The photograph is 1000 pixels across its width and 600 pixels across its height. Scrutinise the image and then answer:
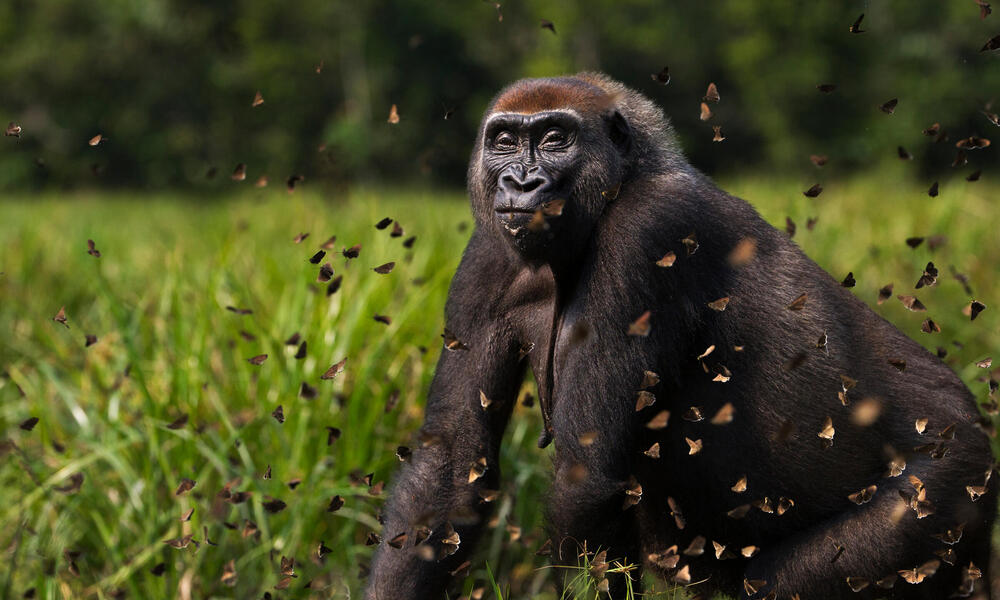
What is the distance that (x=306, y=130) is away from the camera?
131 feet

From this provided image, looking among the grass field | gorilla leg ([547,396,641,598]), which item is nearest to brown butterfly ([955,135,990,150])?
gorilla leg ([547,396,641,598])

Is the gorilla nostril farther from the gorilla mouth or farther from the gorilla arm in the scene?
the gorilla arm

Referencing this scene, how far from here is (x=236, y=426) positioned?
4.91 meters

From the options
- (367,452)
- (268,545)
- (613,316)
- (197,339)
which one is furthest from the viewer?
(197,339)

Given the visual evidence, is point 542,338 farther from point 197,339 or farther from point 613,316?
point 197,339

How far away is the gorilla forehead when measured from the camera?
11.7 ft

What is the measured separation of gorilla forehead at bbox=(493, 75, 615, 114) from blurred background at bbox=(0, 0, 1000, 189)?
98.7 ft

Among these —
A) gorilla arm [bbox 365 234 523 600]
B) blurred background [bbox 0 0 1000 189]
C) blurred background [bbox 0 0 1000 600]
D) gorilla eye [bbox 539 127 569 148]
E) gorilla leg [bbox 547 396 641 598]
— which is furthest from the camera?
blurred background [bbox 0 0 1000 189]

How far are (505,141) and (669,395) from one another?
1062 mm

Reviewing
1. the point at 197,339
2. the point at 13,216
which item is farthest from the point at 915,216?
the point at 13,216

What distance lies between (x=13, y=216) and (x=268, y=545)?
9.78 metres

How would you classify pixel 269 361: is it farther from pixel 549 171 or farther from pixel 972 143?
pixel 972 143

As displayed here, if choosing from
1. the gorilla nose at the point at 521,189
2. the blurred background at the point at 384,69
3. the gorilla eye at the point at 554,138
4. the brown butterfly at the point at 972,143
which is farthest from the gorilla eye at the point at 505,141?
the blurred background at the point at 384,69

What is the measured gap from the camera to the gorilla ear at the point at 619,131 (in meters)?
3.60
